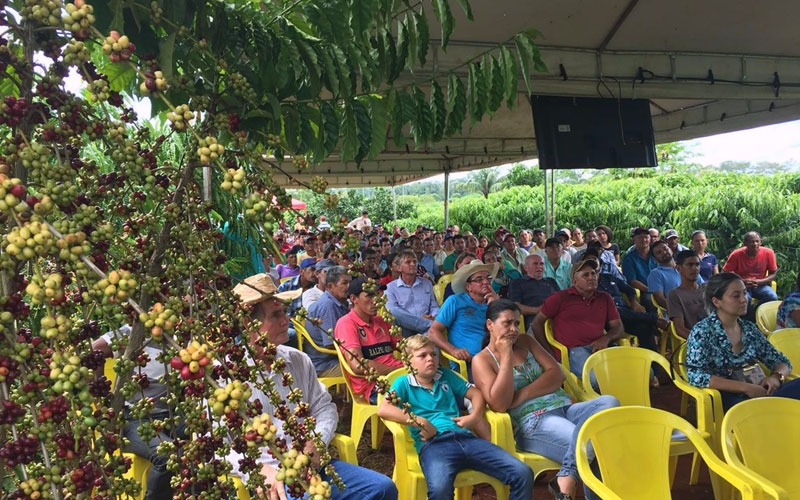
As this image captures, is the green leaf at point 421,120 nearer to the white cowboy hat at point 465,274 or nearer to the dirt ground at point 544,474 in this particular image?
the dirt ground at point 544,474

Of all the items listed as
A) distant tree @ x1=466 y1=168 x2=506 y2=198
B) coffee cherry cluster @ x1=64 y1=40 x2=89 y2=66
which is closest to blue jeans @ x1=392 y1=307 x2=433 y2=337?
coffee cherry cluster @ x1=64 y1=40 x2=89 y2=66

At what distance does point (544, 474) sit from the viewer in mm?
3818

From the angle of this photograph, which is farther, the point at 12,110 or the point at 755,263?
the point at 755,263

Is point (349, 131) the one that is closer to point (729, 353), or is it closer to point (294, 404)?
point (294, 404)

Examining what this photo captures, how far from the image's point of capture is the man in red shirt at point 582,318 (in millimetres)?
4699

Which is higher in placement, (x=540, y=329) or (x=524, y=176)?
(x=524, y=176)

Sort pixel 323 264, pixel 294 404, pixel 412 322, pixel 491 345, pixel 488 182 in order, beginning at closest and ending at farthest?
pixel 294 404
pixel 491 345
pixel 412 322
pixel 323 264
pixel 488 182

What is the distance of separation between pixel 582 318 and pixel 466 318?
1.02 m

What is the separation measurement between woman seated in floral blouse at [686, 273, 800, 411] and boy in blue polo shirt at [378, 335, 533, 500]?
148 cm

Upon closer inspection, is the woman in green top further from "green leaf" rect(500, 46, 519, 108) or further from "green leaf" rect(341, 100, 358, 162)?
"green leaf" rect(341, 100, 358, 162)

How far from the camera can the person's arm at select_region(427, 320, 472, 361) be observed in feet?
14.9

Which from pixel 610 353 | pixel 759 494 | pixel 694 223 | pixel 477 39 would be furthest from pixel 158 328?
pixel 694 223

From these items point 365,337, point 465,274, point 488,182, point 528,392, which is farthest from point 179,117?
point 488,182

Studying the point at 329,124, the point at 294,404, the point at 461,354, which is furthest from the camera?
the point at 461,354
